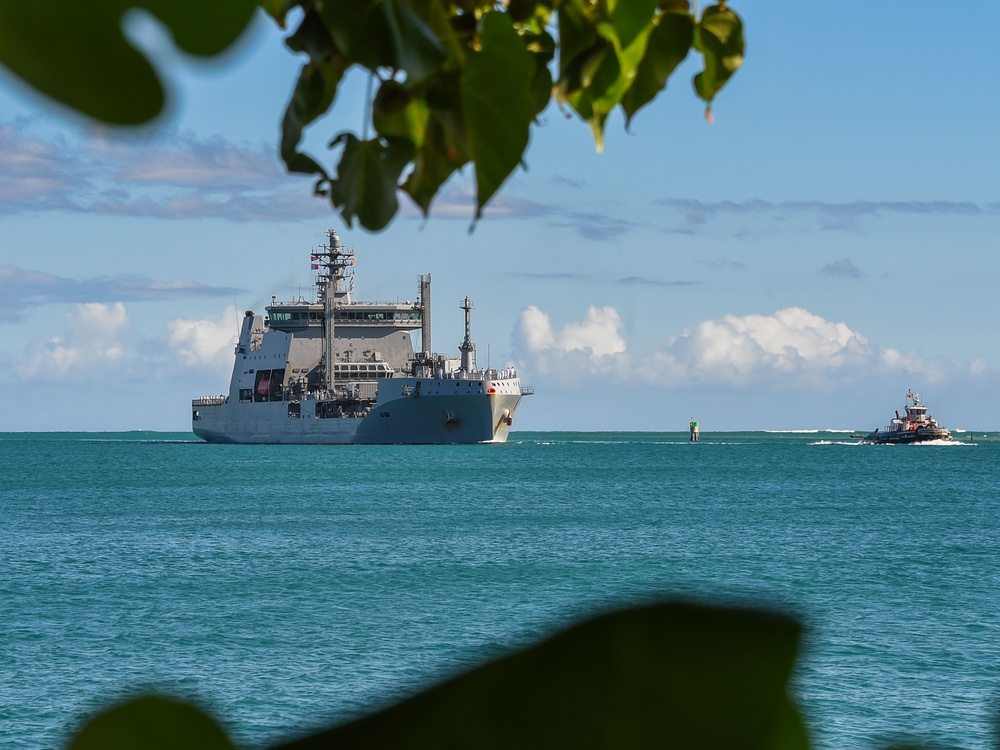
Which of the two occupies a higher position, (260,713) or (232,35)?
(232,35)

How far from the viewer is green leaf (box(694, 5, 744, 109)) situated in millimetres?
883

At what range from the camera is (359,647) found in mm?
11172

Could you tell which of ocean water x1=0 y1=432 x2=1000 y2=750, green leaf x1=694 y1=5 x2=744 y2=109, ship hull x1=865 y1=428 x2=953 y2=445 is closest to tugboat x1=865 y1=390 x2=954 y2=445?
ship hull x1=865 y1=428 x2=953 y2=445

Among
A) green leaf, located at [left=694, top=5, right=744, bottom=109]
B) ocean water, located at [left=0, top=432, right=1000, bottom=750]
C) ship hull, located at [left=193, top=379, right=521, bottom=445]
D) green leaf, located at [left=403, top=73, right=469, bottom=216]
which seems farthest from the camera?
ship hull, located at [left=193, top=379, right=521, bottom=445]

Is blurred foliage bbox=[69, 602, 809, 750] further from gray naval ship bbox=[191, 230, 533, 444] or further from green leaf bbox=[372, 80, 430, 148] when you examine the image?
gray naval ship bbox=[191, 230, 533, 444]

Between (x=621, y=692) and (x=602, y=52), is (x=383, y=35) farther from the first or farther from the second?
(x=621, y=692)

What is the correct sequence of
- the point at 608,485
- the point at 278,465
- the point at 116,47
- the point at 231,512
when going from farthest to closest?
the point at 278,465, the point at 608,485, the point at 231,512, the point at 116,47

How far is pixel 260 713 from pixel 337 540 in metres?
11.4

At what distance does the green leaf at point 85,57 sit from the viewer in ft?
0.50

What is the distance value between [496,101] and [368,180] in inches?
5.9

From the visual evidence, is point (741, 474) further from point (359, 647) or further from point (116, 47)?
point (116, 47)

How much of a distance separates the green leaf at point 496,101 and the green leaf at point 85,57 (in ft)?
1.35

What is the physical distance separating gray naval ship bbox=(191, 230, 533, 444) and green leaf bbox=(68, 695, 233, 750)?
4040cm

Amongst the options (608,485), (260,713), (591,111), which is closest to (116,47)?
(591,111)
